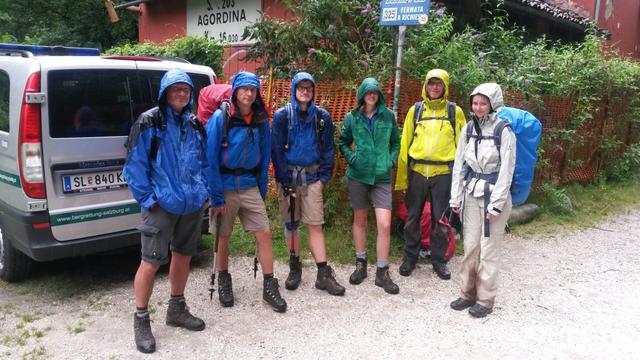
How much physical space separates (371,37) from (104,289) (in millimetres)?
4133

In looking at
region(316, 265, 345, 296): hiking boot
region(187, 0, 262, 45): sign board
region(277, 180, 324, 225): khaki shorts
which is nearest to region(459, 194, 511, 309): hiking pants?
region(316, 265, 345, 296): hiking boot

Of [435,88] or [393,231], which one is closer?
[435,88]

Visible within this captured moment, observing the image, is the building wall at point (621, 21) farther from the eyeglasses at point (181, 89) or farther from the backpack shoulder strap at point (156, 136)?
the backpack shoulder strap at point (156, 136)

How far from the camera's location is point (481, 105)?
12.6ft

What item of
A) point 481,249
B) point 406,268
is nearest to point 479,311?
point 481,249

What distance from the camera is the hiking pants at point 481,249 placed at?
3.92m

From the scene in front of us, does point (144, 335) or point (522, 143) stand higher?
point (522, 143)

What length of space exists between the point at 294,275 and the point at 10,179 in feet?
7.91

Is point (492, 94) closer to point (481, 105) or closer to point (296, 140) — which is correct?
point (481, 105)

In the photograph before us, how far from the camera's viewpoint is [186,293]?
432 centimetres

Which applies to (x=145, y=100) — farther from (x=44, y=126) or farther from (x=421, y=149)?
(x=421, y=149)

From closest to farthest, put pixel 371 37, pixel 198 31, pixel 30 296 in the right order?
pixel 30 296
pixel 371 37
pixel 198 31

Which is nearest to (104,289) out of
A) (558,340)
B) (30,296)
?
(30,296)

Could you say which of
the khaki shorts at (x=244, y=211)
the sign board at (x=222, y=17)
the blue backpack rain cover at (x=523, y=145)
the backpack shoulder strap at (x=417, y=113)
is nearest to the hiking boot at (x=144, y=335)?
the khaki shorts at (x=244, y=211)
